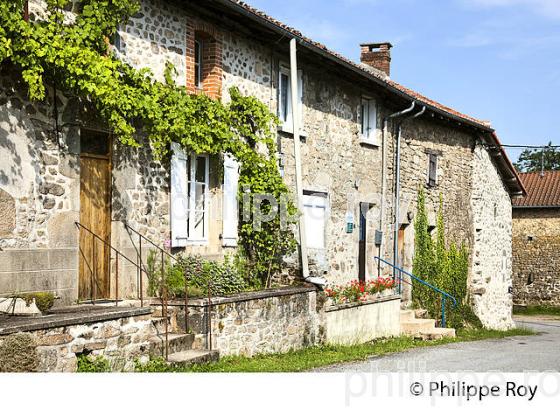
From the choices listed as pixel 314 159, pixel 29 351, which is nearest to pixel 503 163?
pixel 314 159

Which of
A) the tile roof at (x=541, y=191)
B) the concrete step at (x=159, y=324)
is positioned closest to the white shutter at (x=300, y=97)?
the concrete step at (x=159, y=324)

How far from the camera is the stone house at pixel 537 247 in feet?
105

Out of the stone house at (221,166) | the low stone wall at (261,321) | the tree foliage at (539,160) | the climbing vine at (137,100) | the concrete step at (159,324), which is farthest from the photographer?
the tree foliage at (539,160)

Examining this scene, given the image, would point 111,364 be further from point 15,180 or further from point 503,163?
point 503,163

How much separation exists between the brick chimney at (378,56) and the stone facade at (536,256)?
45.6ft

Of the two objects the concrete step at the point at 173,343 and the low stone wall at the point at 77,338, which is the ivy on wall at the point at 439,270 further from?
the low stone wall at the point at 77,338

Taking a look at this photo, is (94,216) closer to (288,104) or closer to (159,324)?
(159,324)

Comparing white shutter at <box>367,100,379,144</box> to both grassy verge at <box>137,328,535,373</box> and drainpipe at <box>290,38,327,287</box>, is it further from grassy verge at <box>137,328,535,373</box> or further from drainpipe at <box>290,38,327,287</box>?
grassy verge at <box>137,328,535,373</box>

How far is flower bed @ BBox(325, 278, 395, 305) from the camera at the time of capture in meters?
14.1

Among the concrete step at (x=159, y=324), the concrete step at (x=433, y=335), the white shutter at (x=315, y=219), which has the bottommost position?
the concrete step at (x=433, y=335)

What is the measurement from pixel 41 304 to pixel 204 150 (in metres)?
3.96

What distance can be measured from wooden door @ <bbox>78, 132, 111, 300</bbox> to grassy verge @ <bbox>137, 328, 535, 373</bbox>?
171 cm

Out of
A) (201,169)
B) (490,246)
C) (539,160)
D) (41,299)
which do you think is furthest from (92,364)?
(539,160)

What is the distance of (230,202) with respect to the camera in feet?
40.3
